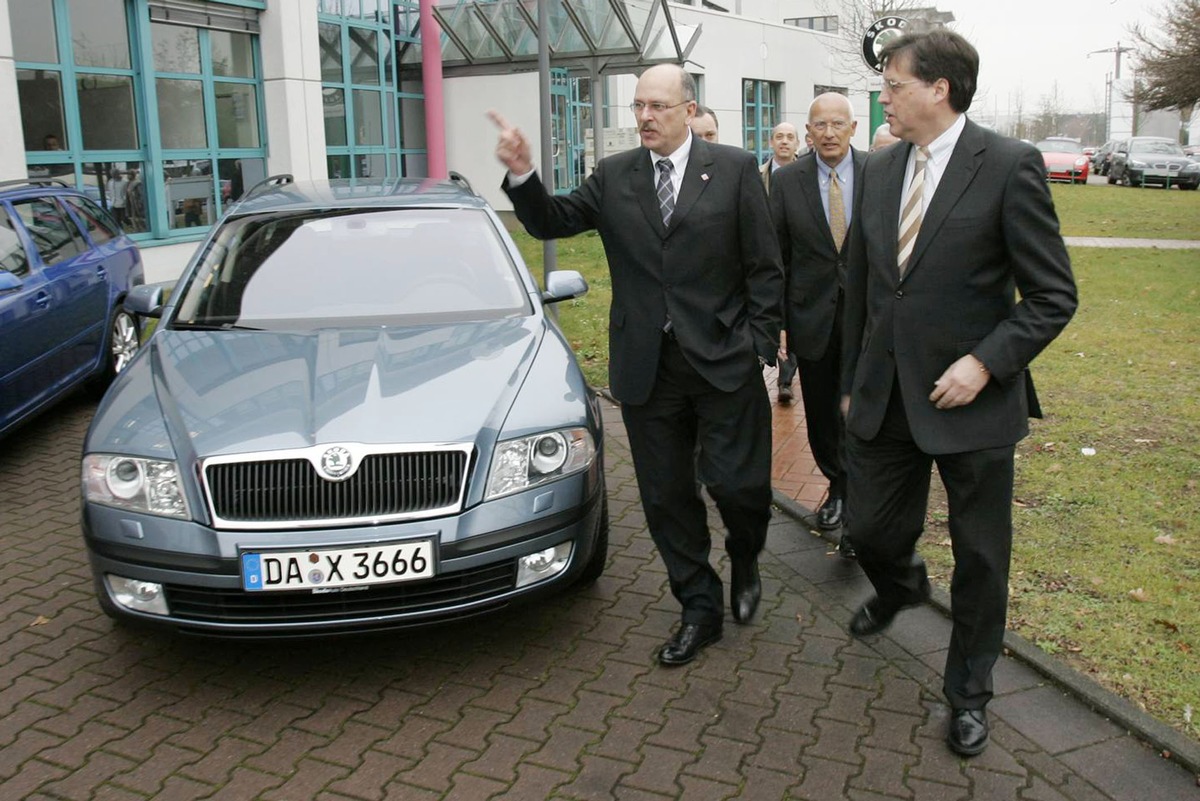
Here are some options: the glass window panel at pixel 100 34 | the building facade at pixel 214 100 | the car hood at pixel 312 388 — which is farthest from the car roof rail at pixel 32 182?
the glass window panel at pixel 100 34

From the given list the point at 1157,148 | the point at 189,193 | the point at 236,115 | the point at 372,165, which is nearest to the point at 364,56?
the point at 372,165

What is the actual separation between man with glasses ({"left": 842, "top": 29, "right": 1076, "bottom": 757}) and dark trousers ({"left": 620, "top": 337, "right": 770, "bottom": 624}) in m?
0.51

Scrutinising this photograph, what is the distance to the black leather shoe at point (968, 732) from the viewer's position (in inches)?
132

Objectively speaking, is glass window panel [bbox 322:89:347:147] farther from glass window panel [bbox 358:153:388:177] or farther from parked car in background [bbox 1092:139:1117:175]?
parked car in background [bbox 1092:139:1117:175]

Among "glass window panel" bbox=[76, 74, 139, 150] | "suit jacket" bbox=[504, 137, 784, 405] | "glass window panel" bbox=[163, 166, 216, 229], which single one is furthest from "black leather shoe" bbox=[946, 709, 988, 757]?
"glass window panel" bbox=[163, 166, 216, 229]

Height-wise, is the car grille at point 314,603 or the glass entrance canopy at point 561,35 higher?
the glass entrance canopy at point 561,35

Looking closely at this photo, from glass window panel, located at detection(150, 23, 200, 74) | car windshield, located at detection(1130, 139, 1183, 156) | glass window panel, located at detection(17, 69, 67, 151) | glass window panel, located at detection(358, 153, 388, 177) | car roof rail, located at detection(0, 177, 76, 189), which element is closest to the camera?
car roof rail, located at detection(0, 177, 76, 189)

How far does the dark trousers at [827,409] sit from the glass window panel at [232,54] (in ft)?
41.0

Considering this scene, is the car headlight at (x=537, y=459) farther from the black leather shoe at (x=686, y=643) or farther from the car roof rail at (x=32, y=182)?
the car roof rail at (x=32, y=182)

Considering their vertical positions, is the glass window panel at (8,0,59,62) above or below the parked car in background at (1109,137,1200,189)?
above

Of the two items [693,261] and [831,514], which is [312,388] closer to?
[693,261]

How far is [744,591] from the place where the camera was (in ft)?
14.3

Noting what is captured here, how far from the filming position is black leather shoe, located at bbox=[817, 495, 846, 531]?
537cm

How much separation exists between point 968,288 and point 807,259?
1852 mm
